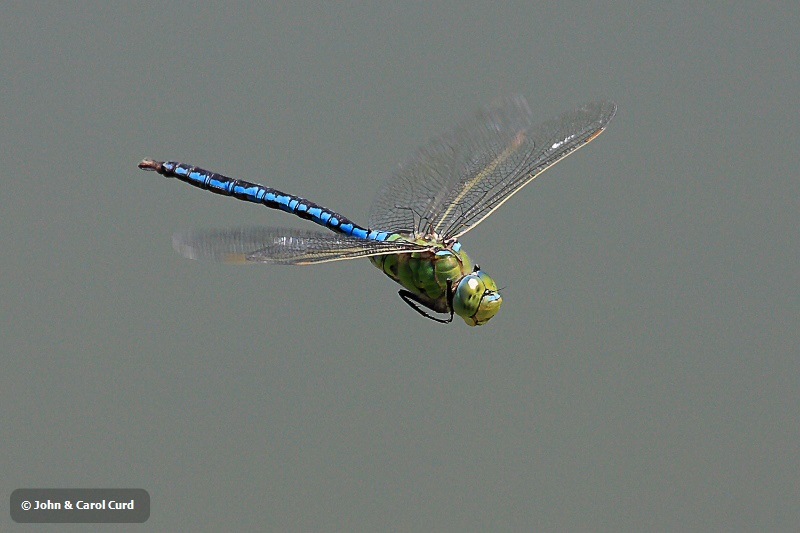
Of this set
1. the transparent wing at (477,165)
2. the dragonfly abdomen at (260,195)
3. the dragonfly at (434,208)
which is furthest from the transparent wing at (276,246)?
the transparent wing at (477,165)

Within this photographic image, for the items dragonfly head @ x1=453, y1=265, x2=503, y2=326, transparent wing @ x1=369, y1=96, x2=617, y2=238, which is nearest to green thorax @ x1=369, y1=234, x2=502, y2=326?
dragonfly head @ x1=453, y1=265, x2=503, y2=326

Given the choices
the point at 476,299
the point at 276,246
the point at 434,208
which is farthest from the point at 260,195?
the point at 476,299

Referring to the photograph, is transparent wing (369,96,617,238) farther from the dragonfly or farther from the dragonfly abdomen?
the dragonfly abdomen

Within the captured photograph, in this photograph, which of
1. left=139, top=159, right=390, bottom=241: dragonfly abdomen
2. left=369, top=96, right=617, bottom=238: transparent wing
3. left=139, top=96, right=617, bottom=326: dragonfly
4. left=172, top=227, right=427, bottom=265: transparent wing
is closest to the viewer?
left=172, top=227, right=427, bottom=265: transparent wing

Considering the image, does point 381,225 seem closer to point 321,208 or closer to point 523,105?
point 321,208

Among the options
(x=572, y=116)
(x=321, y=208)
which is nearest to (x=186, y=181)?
(x=321, y=208)

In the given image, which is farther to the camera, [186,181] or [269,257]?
[186,181]

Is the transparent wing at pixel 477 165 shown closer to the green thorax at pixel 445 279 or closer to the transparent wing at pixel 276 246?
the green thorax at pixel 445 279
